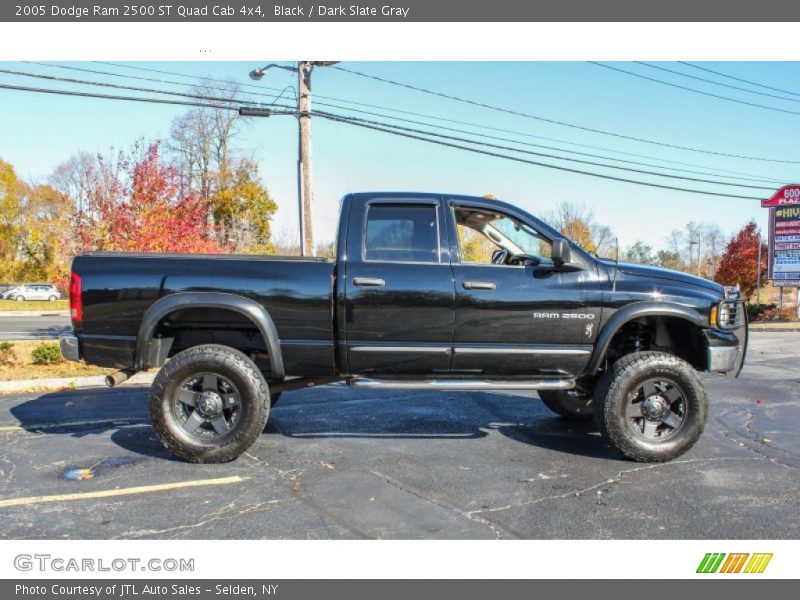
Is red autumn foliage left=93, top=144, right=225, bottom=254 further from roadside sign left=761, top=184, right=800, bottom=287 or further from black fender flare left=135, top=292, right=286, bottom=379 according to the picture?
roadside sign left=761, top=184, right=800, bottom=287

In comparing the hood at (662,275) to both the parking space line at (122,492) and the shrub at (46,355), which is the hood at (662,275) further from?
the shrub at (46,355)

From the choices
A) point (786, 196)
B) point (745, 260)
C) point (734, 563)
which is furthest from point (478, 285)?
point (745, 260)

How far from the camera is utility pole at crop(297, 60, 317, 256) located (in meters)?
14.5

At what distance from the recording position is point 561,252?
4895 millimetres

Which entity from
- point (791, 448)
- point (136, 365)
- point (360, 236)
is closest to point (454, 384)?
point (360, 236)

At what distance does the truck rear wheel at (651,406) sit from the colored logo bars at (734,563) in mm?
1583

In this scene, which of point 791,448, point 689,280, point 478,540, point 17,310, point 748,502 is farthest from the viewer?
point 17,310

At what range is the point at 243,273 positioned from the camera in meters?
4.88

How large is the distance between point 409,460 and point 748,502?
2465 millimetres

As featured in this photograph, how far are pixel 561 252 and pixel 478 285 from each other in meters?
0.72

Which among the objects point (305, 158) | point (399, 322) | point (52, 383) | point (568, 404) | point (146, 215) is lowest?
point (52, 383)

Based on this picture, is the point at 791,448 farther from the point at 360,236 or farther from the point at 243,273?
the point at 243,273

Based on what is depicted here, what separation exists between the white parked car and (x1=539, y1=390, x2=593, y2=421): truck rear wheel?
157ft

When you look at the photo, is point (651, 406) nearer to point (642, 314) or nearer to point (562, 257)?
point (642, 314)
